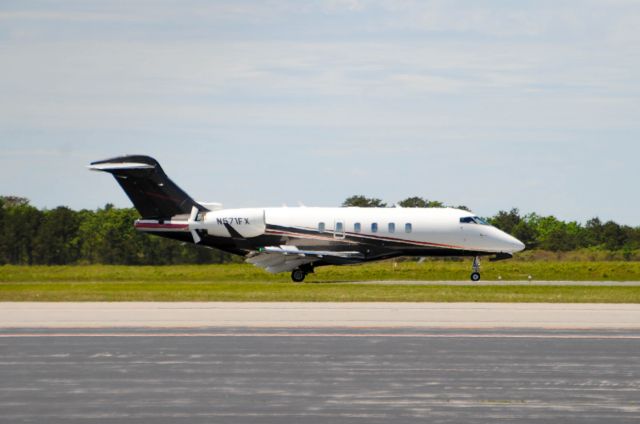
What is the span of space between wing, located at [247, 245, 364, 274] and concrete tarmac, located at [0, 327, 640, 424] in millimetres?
27894

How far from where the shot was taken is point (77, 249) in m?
87.2

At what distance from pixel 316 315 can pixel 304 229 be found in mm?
24330

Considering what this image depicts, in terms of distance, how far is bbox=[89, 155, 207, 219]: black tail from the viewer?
174 feet

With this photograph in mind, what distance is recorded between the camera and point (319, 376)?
654 inches

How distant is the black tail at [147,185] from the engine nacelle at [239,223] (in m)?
1.59

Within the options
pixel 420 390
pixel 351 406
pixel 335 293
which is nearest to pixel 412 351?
pixel 420 390

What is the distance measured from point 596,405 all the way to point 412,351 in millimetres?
6338

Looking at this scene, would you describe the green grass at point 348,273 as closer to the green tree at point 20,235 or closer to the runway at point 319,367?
the green tree at point 20,235

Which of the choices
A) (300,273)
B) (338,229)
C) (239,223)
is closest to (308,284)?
(300,273)

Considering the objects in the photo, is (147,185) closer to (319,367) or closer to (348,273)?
(348,273)

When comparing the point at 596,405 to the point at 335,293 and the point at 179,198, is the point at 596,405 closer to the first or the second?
the point at 335,293

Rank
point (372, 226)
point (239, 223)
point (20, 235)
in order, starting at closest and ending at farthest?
point (372, 226), point (239, 223), point (20, 235)

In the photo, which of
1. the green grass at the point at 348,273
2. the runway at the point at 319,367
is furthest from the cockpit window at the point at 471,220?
the runway at the point at 319,367

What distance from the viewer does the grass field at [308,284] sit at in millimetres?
37125
